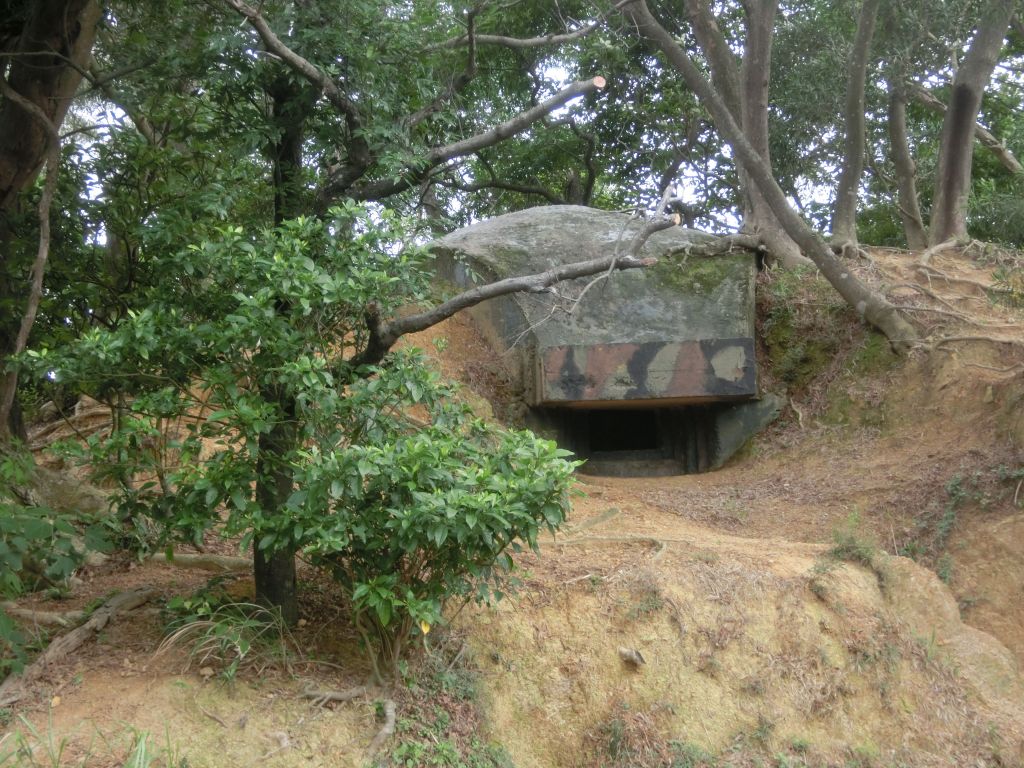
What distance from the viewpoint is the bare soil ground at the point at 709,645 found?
517 cm

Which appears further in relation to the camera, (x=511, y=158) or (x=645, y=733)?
(x=511, y=158)

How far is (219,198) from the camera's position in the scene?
19.3 ft

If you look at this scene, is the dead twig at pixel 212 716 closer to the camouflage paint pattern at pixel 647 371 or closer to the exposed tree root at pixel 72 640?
the exposed tree root at pixel 72 640

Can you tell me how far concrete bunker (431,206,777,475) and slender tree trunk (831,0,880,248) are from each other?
5.28 ft

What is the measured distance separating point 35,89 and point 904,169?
12.0 m

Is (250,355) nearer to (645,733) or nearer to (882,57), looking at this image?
(645,733)

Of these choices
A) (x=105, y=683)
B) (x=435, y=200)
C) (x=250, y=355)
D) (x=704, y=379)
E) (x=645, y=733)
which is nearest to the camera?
(x=105, y=683)

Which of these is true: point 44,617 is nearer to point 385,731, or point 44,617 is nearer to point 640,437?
point 385,731

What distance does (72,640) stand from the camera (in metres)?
5.41

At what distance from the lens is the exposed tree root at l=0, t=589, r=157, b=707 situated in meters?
4.94

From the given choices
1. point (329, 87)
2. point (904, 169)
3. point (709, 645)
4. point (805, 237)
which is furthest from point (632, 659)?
point (904, 169)

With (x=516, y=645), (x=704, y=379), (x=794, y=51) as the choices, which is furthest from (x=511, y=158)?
(x=516, y=645)

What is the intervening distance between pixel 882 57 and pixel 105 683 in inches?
502

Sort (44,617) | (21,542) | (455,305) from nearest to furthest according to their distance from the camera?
(21,542)
(44,617)
(455,305)
